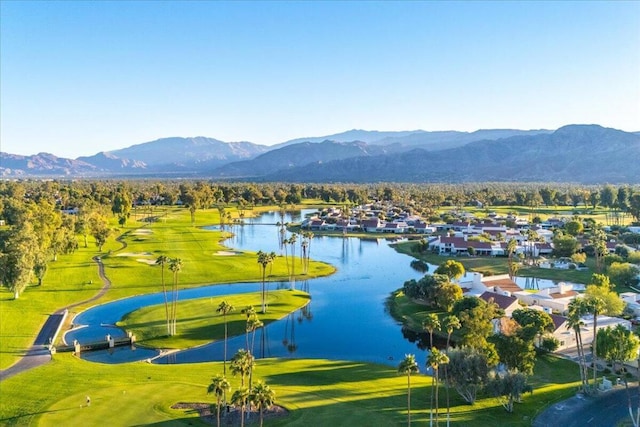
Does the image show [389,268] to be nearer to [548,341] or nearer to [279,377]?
[548,341]

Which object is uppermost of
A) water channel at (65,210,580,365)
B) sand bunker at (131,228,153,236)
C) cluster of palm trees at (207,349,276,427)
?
sand bunker at (131,228,153,236)

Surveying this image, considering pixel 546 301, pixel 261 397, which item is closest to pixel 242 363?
pixel 261 397

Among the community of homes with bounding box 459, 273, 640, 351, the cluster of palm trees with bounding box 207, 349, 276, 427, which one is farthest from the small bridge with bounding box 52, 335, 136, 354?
the community of homes with bounding box 459, 273, 640, 351

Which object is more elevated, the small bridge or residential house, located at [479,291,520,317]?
residential house, located at [479,291,520,317]

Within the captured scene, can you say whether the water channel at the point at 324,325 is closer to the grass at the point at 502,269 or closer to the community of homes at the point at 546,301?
the grass at the point at 502,269

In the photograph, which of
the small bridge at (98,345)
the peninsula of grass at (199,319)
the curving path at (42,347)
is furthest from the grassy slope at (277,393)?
the peninsula of grass at (199,319)

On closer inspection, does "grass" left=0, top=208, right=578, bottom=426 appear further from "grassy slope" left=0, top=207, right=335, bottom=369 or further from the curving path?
the curving path

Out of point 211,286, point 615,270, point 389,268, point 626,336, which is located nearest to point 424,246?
point 389,268

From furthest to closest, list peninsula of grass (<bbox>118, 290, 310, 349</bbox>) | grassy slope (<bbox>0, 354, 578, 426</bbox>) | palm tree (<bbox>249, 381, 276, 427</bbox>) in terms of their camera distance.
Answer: peninsula of grass (<bbox>118, 290, 310, 349</bbox>)
grassy slope (<bbox>0, 354, 578, 426</bbox>)
palm tree (<bbox>249, 381, 276, 427</bbox>)
